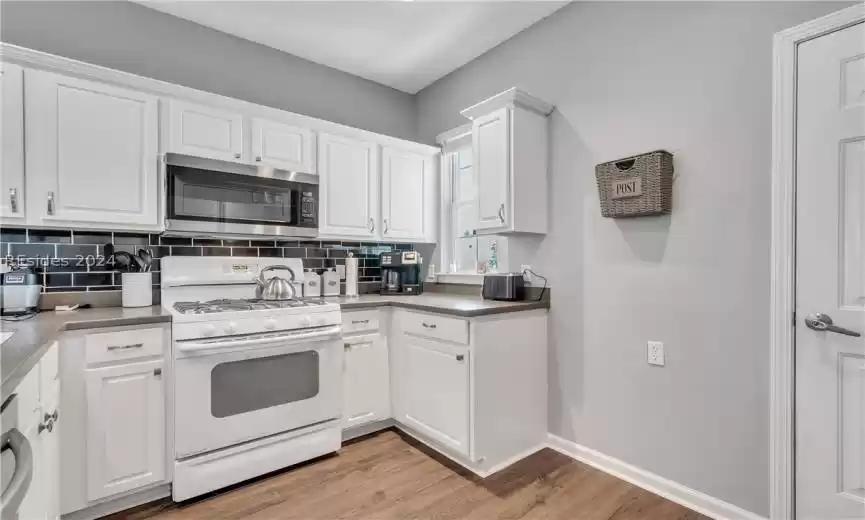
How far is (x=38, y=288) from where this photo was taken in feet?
6.64

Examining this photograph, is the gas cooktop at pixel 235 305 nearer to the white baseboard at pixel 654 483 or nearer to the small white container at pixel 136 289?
the small white container at pixel 136 289

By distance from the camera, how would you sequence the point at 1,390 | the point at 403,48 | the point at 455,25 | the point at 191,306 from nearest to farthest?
the point at 1,390
the point at 191,306
the point at 455,25
the point at 403,48

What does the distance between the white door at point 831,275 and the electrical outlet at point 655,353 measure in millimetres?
514

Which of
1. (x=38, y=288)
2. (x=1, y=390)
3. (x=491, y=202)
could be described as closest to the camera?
(x=1, y=390)

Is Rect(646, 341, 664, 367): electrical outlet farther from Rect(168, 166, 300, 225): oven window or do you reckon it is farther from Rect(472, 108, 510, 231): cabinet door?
Rect(168, 166, 300, 225): oven window

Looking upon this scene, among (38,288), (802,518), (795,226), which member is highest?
(795,226)

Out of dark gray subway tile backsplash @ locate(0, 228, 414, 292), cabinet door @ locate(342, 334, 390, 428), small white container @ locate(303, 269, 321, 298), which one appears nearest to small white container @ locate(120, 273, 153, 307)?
dark gray subway tile backsplash @ locate(0, 228, 414, 292)

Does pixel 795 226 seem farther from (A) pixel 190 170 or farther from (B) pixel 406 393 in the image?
(A) pixel 190 170

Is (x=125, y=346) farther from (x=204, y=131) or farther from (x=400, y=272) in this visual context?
(x=400, y=272)

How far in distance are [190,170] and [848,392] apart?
10.6 feet

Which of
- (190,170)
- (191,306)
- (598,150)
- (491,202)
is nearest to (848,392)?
(598,150)

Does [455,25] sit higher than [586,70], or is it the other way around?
[455,25]

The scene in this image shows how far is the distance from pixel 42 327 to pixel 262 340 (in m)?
0.85

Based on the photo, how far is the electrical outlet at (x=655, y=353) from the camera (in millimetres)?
2031
